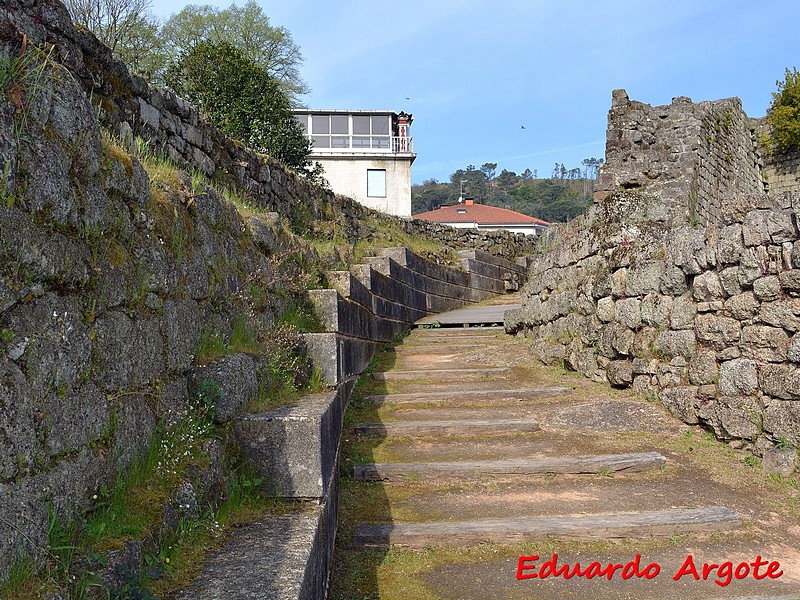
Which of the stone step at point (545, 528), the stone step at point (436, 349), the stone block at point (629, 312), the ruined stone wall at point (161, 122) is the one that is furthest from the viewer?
the stone step at point (436, 349)

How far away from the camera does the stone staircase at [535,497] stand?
369 cm

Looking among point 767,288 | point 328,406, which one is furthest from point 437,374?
point 328,406

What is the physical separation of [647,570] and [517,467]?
58.5 inches

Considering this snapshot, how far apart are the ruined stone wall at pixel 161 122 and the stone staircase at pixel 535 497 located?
114 inches

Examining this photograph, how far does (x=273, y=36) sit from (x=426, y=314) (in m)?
24.5

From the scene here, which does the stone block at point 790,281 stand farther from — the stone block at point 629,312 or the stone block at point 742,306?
the stone block at point 629,312

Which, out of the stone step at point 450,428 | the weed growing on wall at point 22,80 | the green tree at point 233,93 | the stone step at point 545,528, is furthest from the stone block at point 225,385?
the green tree at point 233,93

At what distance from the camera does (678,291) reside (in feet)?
20.6

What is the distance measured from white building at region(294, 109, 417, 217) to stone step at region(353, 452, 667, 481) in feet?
79.8

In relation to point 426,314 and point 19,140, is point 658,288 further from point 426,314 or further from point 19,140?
point 426,314

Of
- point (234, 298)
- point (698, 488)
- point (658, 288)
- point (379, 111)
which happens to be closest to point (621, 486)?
point (698, 488)

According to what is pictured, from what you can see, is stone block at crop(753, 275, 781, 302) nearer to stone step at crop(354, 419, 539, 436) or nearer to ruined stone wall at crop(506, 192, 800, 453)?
ruined stone wall at crop(506, 192, 800, 453)

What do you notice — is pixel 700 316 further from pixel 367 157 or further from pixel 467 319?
pixel 367 157

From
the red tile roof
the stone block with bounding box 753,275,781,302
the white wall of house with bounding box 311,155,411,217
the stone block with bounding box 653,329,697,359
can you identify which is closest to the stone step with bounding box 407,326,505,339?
the stone block with bounding box 653,329,697,359
